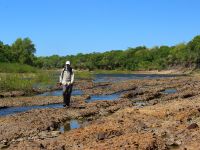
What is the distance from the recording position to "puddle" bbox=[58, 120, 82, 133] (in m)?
16.8

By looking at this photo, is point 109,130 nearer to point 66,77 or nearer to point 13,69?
point 66,77

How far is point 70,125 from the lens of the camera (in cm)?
1781

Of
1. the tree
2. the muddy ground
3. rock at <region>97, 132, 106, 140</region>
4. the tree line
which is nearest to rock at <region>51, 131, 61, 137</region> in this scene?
the muddy ground

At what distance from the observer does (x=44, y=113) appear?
20484mm

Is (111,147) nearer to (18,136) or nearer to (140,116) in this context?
(18,136)

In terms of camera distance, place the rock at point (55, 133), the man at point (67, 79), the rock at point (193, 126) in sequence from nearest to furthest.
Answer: the rock at point (193, 126)
the rock at point (55, 133)
the man at point (67, 79)

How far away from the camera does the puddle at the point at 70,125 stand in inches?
663

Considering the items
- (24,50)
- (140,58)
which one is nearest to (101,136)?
(24,50)

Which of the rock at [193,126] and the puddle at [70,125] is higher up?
the rock at [193,126]

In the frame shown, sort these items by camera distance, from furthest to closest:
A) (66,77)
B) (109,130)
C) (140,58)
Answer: (140,58)
(66,77)
(109,130)

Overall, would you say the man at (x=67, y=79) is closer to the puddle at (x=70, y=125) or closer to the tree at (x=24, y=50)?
the puddle at (x=70, y=125)

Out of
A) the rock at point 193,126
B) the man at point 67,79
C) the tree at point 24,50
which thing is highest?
the tree at point 24,50

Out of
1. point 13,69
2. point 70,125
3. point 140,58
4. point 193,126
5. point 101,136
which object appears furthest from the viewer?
point 140,58

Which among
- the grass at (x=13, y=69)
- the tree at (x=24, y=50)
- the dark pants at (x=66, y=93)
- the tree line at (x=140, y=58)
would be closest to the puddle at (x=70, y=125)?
the dark pants at (x=66, y=93)
